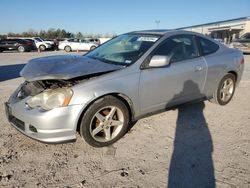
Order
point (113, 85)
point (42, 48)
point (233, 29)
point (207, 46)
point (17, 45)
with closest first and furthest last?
point (113, 85) < point (207, 46) < point (17, 45) < point (42, 48) < point (233, 29)

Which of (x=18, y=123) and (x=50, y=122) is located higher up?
(x=50, y=122)

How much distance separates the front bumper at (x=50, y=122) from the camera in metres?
2.88

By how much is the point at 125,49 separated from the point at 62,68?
4.11ft

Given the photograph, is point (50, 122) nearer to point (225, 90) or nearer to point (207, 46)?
point (207, 46)

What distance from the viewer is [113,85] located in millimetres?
3205

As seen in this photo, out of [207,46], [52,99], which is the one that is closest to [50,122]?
[52,99]

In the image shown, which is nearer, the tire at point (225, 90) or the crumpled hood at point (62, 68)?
the crumpled hood at point (62, 68)

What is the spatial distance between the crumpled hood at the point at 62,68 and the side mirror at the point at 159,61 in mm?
471

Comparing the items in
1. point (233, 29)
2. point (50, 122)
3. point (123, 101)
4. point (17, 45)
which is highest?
point (233, 29)

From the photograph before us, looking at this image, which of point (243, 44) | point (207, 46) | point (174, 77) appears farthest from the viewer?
point (243, 44)

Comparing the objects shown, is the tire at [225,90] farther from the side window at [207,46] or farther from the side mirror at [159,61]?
the side mirror at [159,61]

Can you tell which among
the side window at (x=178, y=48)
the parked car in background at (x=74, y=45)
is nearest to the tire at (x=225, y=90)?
the side window at (x=178, y=48)

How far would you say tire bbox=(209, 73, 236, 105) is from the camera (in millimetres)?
4828

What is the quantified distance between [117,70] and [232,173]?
189 centimetres
